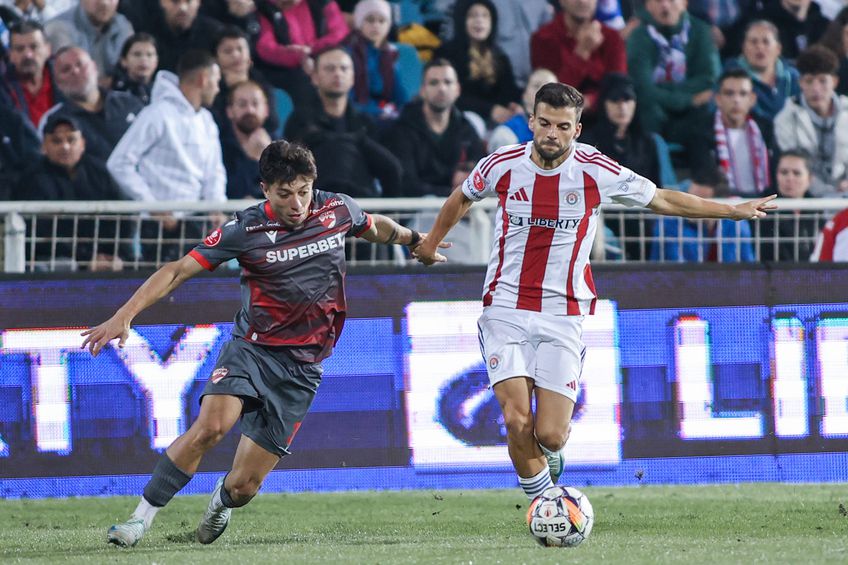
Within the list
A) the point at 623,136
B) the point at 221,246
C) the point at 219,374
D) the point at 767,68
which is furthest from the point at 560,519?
the point at 767,68

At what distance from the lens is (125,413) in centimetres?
880

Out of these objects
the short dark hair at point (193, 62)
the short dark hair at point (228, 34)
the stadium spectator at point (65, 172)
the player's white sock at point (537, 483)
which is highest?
the short dark hair at point (228, 34)

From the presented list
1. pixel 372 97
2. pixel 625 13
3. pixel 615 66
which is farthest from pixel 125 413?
pixel 625 13

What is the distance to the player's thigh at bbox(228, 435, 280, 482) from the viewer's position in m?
6.51

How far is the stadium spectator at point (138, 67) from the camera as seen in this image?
36.9 feet

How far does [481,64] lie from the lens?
12.2 m

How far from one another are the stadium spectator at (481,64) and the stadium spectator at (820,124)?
248 cm

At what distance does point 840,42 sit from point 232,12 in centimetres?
578

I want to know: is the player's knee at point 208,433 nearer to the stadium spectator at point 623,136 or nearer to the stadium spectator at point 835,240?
the stadium spectator at point 835,240

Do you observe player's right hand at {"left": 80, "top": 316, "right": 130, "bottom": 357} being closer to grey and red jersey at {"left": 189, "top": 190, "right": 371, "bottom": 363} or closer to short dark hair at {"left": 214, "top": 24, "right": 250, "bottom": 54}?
grey and red jersey at {"left": 189, "top": 190, "right": 371, "bottom": 363}

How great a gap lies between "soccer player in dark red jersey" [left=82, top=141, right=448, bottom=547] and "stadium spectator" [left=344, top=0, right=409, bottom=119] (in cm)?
533

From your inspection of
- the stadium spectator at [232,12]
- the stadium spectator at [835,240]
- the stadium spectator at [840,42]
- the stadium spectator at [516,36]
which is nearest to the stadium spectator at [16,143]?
the stadium spectator at [232,12]

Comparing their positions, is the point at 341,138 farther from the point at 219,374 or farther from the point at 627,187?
the point at 219,374

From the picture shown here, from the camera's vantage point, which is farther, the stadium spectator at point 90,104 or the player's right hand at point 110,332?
the stadium spectator at point 90,104
